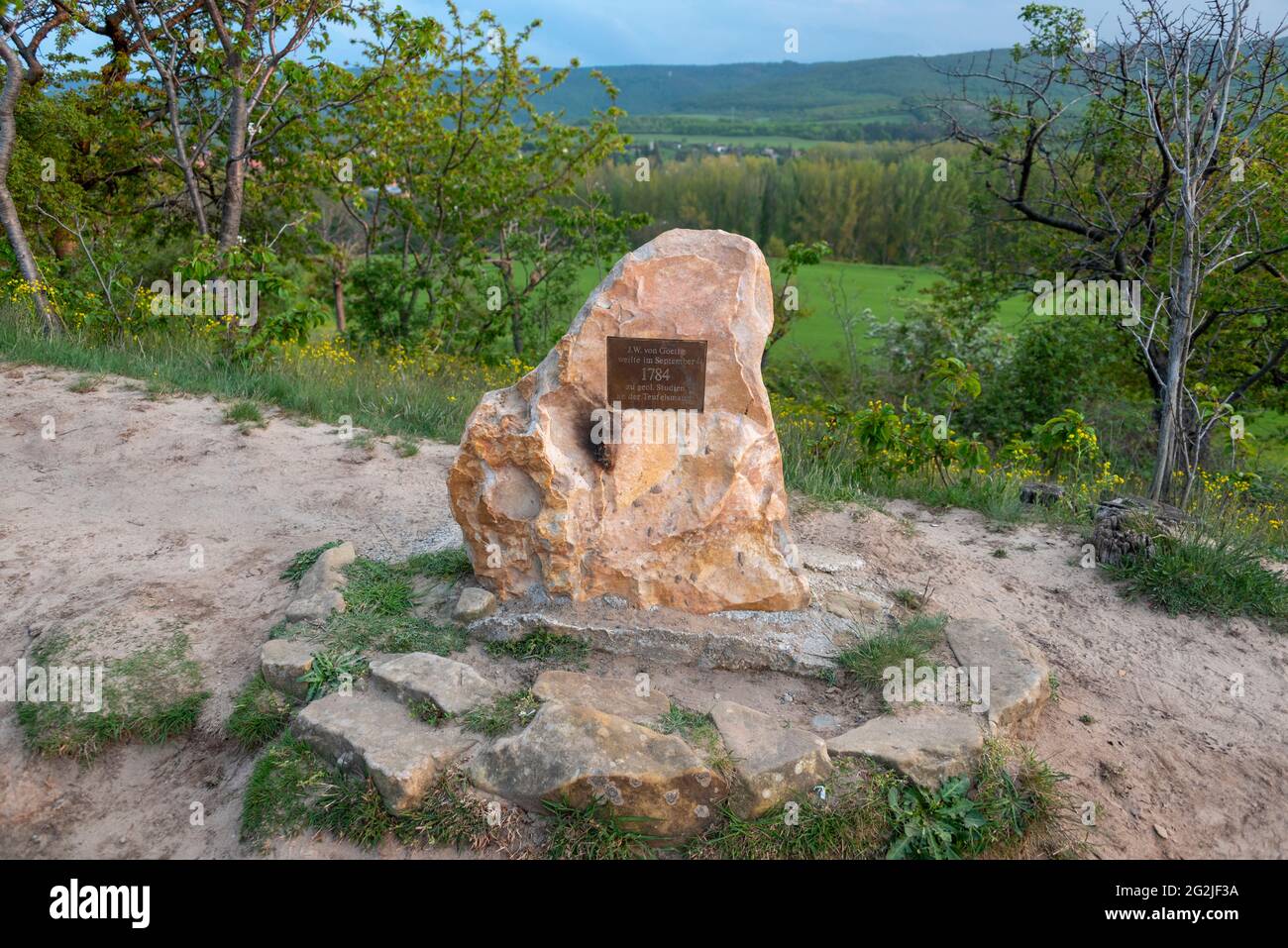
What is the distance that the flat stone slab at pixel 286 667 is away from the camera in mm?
4500

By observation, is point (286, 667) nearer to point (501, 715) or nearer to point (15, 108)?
point (501, 715)

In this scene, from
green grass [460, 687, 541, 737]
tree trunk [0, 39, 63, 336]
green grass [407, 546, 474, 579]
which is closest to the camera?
green grass [460, 687, 541, 737]

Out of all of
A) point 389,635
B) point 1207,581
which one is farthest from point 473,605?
point 1207,581

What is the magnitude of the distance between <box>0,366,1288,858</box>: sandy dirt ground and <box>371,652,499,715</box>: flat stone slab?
0.74 metres

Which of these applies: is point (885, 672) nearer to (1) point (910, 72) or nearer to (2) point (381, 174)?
(2) point (381, 174)

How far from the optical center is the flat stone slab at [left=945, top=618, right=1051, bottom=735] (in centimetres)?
451

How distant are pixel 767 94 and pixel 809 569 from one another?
71426 millimetres

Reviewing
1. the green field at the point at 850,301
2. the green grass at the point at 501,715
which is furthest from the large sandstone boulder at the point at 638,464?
the green field at the point at 850,301

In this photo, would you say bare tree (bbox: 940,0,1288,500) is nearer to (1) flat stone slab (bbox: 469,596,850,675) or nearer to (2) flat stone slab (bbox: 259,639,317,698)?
(1) flat stone slab (bbox: 469,596,850,675)

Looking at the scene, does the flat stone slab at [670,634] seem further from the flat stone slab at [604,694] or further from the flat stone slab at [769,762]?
the flat stone slab at [769,762]

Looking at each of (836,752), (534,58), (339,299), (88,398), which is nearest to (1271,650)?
(836,752)

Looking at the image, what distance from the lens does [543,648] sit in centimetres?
480

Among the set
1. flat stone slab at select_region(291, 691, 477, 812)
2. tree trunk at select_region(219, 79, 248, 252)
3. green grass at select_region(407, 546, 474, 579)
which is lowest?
flat stone slab at select_region(291, 691, 477, 812)

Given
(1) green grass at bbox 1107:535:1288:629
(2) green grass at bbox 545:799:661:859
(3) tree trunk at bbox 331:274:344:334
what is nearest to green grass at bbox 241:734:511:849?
(2) green grass at bbox 545:799:661:859
